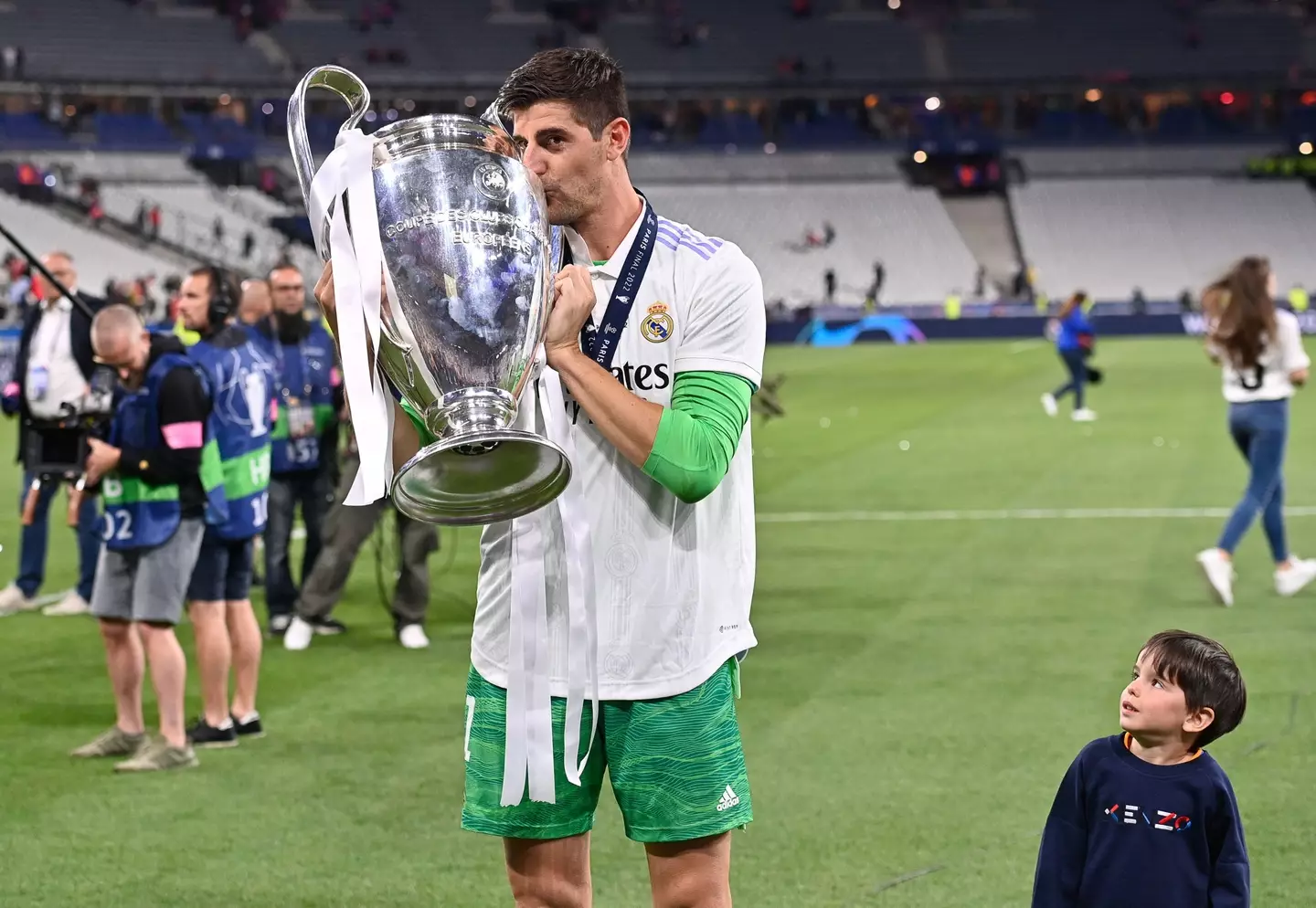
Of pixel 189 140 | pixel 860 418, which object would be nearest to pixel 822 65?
pixel 189 140

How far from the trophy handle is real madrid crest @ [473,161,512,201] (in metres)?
0.25

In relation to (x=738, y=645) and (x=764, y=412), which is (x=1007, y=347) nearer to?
(x=764, y=412)

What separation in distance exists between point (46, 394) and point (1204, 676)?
8688 millimetres

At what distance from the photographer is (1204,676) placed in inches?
137

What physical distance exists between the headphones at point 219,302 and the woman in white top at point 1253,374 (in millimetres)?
5699

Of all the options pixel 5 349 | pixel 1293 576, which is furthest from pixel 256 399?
pixel 5 349

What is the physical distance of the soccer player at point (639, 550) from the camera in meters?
2.99

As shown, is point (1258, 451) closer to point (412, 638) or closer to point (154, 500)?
point (412, 638)

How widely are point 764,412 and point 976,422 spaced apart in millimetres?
11001

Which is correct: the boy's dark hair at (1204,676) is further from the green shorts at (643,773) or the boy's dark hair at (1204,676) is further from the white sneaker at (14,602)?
the white sneaker at (14,602)

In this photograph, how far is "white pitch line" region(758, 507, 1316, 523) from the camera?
45.1 feet

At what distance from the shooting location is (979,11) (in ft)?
216

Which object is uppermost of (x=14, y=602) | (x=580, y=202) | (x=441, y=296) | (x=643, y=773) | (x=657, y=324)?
(x=580, y=202)

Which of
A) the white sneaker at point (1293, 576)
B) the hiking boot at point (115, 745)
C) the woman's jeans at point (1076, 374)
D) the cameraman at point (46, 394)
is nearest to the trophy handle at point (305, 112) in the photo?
the hiking boot at point (115, 745)
